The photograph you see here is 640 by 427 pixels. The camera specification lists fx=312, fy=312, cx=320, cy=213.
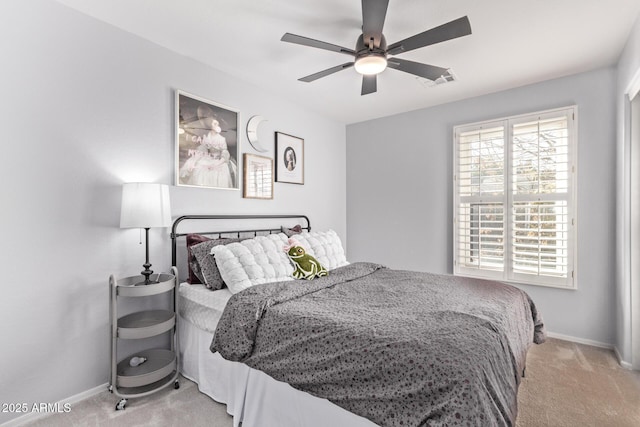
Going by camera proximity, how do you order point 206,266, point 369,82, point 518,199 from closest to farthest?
1. point 206,266
2. point 369,82
3. point 518,199

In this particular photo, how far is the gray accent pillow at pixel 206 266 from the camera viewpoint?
2.39 metres

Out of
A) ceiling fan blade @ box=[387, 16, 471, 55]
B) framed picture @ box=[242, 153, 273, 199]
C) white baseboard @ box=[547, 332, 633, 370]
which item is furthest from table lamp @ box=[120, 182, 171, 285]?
white baseboard @ box=[547, 332, 633, 370]

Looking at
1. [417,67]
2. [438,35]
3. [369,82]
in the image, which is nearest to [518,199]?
[417,67]

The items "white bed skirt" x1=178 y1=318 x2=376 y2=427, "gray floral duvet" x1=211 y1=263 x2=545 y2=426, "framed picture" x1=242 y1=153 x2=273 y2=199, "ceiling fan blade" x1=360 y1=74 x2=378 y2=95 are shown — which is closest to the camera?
"gray floral duvet" x1=211 y1=263 x2=545 y2=426

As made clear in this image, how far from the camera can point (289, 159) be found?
387 centimetres

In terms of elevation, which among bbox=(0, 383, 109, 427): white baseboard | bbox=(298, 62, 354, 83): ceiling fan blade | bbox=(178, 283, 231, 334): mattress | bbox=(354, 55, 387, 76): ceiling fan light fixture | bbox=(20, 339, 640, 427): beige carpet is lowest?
bbox=(20, 339, 640, 427): beige carpet

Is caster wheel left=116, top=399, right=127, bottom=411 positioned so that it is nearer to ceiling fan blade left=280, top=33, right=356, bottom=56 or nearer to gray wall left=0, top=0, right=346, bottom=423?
gray wall left=0, top=0, right=346, bottom=423

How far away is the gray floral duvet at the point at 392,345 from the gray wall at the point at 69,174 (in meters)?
1.10

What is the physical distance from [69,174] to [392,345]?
2.34 meters

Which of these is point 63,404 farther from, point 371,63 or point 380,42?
point 380,42

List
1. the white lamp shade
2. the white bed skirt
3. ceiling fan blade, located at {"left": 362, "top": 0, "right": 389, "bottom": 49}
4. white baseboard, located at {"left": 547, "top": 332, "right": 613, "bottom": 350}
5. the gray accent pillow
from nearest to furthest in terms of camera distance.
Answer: the white bed skirt < ceiling fan blade, located at {"left": 362, "top": 0, "right": 389, "bottom": 49} < the white lamp shade < the gray accent pillow < white baseboard, located at {"left": 547, "top": 332, "right": 613, "bottom": 350}

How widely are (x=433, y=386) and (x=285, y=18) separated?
7.97 ft

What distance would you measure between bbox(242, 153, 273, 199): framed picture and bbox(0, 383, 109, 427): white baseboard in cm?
197

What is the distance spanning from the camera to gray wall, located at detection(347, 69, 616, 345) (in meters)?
3.06
